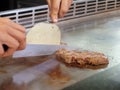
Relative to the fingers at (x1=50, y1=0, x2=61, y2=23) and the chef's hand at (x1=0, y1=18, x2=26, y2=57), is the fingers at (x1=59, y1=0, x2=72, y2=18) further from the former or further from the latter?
the chef's hand at (x1=0, y1=18, x2=26, y2=57)

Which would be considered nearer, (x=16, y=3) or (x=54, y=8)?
(x=54, y=8)

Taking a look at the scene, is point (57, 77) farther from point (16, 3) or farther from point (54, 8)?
point (16, 3)

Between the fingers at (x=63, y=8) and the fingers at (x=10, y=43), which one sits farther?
the fingers at (x=63, y=8)

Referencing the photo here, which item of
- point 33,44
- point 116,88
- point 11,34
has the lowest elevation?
point 116,88

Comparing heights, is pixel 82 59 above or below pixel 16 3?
below

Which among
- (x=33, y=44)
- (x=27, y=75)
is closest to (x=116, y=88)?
(x=27, y=75)

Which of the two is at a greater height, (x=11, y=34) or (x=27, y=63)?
(x=11, y=34)

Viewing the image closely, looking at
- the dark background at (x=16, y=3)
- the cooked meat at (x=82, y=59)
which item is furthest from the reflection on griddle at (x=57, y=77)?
the dark background at (x=16, y=3)

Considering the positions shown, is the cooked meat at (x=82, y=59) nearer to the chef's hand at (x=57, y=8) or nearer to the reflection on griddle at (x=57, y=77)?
the reflection on griddle at (x=57, y=77)

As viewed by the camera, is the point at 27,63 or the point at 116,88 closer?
the point at 116,88

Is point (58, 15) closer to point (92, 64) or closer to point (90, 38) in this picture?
point (92, 64)

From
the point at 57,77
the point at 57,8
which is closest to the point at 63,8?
the point at 57,8
